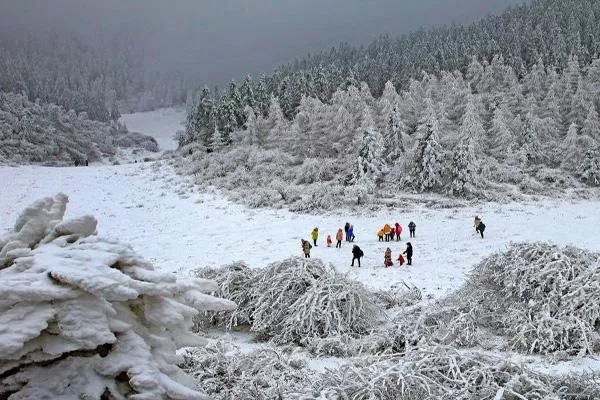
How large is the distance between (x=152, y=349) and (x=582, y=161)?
131ft

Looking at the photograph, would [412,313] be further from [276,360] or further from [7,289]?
[7,289]

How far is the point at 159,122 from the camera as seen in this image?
153 meters

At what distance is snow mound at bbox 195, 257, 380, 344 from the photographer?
979cm

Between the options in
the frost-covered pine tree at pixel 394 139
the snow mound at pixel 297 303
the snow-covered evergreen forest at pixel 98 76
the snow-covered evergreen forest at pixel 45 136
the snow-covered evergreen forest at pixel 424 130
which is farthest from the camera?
the snow-covered evergreen forest at pixel 98 76

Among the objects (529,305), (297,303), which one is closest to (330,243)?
(297,303)

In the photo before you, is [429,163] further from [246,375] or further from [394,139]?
[246,375]

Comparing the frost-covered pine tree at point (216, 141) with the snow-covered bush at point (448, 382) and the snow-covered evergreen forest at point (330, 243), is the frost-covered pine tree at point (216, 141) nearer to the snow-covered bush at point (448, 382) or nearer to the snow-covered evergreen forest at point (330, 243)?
the snow-covered evergreen forest at point (330, 243)

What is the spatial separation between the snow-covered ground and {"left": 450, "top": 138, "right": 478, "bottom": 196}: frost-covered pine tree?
95.1 m

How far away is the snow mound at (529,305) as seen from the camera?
8.91 metres

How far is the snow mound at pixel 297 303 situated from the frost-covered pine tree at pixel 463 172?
22.6 metres

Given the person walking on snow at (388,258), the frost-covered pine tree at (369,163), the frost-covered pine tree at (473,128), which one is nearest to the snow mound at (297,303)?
the person walking on snow at (388,258)

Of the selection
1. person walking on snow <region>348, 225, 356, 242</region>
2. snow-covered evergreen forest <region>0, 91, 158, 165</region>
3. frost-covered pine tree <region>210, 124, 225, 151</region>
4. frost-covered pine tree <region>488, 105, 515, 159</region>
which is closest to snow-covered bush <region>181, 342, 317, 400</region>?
person walking on snow <region>348, 225, 356, 242</region>

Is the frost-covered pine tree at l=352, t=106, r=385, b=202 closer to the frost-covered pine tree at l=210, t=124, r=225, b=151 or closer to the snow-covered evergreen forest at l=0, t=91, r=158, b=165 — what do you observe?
the frost-covered pine tree at l=210, t=124, r=225, b=151

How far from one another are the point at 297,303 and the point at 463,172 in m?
24.7
